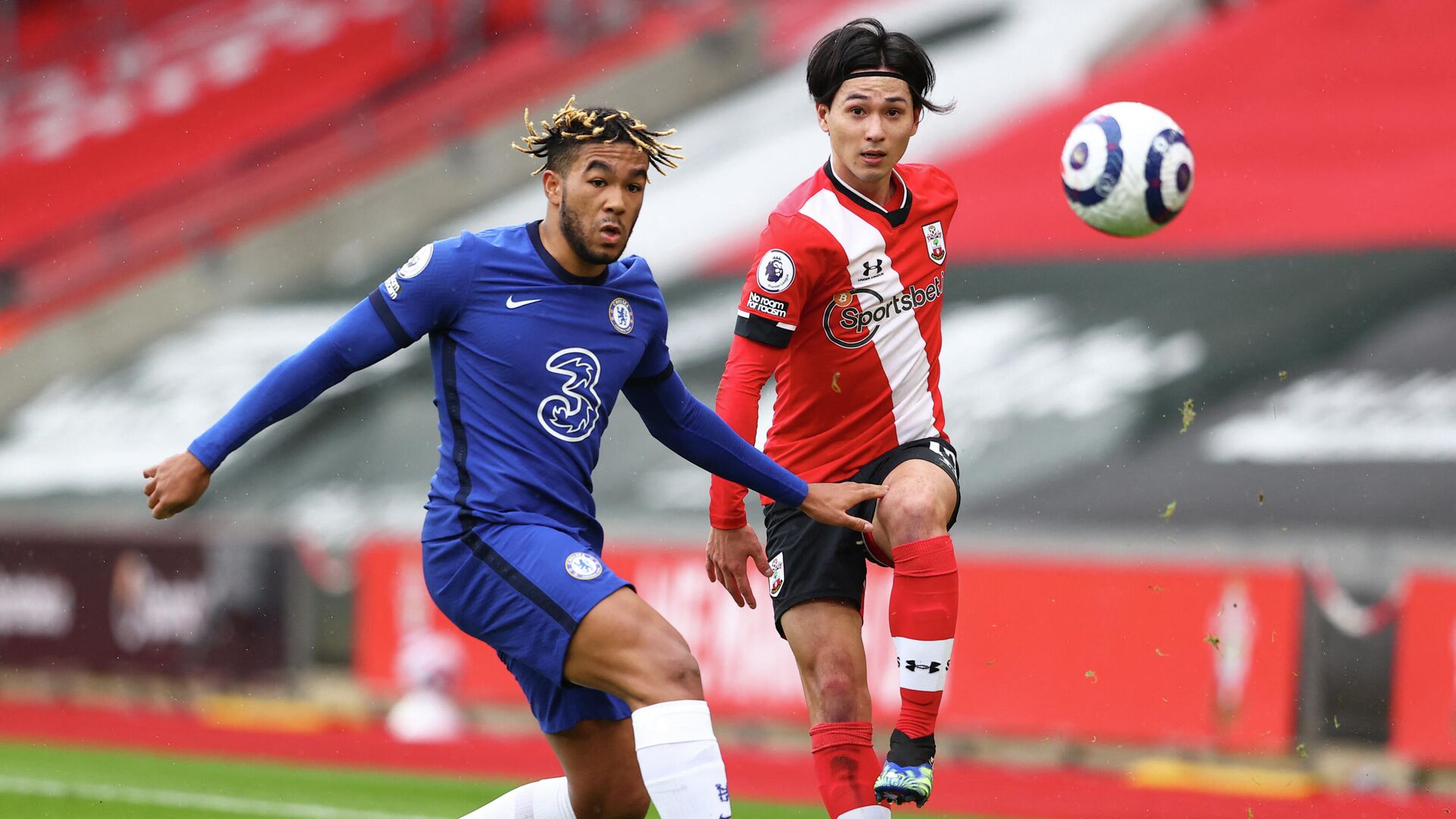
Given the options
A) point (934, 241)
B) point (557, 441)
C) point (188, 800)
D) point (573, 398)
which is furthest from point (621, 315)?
point (188, 800)

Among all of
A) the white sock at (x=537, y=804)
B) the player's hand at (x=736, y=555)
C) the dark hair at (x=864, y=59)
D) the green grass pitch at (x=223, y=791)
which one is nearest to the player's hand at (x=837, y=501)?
the player's hand at (x=736, y=555)

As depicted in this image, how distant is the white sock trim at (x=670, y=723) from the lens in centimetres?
392

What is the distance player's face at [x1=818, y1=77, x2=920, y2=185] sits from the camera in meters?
4.87

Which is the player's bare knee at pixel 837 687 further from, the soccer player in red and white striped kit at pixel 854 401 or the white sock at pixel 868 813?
the white sock at pixel 868 813

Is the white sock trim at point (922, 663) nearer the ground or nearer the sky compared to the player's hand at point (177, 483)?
nearer the ground

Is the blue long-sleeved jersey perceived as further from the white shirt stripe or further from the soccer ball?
the soccer ball

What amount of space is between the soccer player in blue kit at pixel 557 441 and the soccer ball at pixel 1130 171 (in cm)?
144

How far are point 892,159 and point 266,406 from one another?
1881mm

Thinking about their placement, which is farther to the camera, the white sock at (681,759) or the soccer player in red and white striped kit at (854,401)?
the soccer player in red and white striped kit at (854,401)

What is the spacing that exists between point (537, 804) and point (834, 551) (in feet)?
3.58

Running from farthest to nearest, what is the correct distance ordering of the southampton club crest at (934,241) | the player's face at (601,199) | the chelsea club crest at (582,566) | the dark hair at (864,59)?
the southampton club crest at (934,241)
the dark hair at (864,59)
the player's face at (601,199)
the chelsea club crest at (582,566)

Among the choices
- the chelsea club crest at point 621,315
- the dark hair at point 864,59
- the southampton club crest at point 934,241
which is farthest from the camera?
the southampton club crest at point 934,241

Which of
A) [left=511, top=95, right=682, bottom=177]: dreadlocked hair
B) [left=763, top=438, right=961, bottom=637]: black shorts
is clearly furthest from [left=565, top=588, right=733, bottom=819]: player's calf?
[left=511, top=95, right=682, bottom=177]: dreadlocked hair

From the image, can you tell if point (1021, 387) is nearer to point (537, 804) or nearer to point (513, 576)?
point (537, 804)
